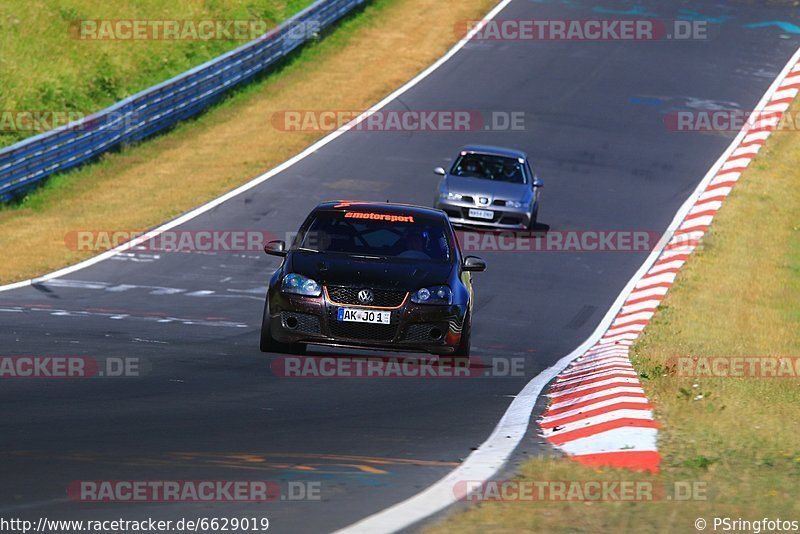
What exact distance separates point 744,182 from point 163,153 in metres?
12.9

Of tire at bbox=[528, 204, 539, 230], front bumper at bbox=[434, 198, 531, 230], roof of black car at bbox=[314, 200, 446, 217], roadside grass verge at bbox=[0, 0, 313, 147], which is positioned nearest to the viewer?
roof of black car at bbox=[314, 200, 446, 217]

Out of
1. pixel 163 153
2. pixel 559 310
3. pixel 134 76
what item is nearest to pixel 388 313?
pixel 559 310

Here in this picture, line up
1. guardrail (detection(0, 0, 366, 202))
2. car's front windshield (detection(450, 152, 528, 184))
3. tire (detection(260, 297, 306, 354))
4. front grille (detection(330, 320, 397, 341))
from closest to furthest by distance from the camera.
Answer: front grille (detection(330, 320, 397, 341))
tire (detection(260, 297, 306, 354))
car's front windshield (detection(450, 152, 528, 184))
guardrail (detection(0, 0, 366, 202))

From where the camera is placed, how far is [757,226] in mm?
26500

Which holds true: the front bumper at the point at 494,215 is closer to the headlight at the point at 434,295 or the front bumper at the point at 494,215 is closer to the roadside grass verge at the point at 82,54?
the roadside grass verge at the point at 82,54

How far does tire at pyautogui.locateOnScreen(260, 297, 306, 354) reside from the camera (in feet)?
41.4

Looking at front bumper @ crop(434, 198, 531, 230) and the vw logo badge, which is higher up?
the vw logo badge

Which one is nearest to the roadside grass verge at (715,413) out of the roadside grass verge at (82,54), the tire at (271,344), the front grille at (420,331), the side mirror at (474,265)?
the side mirror at (474,265)

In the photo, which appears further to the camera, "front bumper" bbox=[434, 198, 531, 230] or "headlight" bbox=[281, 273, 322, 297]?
"front bumper" bbox=[434, 198, 531, 230]

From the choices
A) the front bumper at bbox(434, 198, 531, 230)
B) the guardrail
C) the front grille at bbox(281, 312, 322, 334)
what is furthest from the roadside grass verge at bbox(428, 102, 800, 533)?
the guardrail

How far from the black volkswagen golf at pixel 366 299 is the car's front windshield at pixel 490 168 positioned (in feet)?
39.8

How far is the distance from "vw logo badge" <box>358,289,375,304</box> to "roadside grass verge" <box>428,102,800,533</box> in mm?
2545

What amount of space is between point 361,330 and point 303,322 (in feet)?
1.74

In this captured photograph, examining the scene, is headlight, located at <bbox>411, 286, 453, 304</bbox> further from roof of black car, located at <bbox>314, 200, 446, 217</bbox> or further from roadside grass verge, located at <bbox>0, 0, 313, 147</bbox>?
roadside grass verge, located at <bbox>0, 0, 313, 147</bbox>
